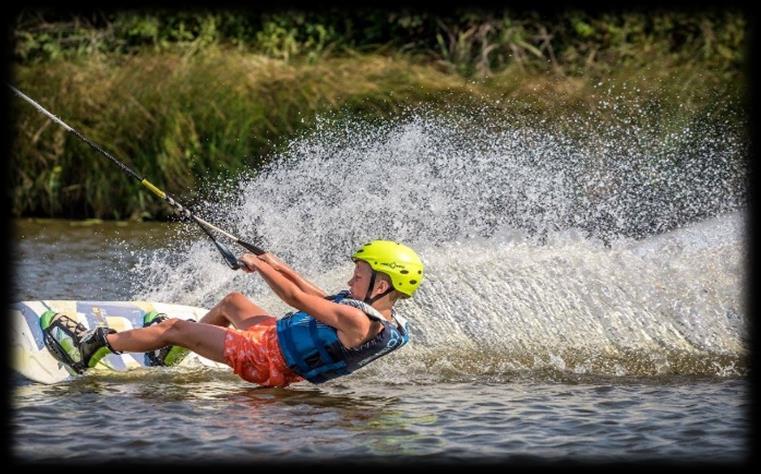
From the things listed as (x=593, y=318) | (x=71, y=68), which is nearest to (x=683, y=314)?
(x=593, y=318)

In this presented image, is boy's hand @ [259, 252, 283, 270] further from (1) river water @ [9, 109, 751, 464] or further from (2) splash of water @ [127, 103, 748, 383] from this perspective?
(2) splash of water @ [127, 103, 748, 383]

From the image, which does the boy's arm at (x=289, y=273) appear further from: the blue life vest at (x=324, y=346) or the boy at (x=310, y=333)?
the blue life vest at (x=324, y=346)

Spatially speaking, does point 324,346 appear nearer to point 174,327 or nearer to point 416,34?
point 174,327

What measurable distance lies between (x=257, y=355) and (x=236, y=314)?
48 centimetres

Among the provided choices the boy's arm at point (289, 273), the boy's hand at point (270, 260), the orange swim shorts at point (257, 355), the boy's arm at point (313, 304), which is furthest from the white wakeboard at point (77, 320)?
the boy's arm at point (313, 304)

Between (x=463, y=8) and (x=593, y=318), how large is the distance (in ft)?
37.0

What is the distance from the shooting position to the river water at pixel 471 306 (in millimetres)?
7000

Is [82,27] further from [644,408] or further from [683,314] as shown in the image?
[644,408]

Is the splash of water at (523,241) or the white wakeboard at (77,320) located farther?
the splash of water at (523,241)

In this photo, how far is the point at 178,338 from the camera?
26.4 feet

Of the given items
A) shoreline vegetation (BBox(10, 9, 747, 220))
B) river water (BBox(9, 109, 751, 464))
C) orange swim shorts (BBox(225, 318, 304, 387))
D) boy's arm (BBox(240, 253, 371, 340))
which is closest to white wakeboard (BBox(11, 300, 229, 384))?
river water (BBox(9, 109, 751, 464))

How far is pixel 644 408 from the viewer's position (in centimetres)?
777

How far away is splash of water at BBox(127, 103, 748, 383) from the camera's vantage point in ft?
30.8

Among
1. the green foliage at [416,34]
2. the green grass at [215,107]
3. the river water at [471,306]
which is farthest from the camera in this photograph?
the green foliage at [416,34]
